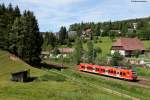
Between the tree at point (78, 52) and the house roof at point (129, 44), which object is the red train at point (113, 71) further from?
the house roof at point (129, 44)

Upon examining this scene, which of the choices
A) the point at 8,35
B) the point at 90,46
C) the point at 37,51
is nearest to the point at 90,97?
the point at 37,51

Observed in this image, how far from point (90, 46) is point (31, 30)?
28.6 metres

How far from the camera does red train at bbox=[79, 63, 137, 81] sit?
75081mm

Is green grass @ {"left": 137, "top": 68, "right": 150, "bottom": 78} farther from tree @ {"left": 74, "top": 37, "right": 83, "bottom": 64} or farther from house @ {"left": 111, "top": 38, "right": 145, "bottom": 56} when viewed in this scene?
house @ {"left": 111, "top": 38, "right": 145, "bottom": 56}

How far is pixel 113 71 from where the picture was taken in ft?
271

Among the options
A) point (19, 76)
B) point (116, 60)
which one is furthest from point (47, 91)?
point (116, 60)

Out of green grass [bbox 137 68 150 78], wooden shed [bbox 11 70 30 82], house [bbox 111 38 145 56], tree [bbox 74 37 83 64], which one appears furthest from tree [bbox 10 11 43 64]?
house [bbox 111 38 145 56]

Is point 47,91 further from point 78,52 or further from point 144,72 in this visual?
point 78,52

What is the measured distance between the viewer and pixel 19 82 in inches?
2502

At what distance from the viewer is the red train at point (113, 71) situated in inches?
2956

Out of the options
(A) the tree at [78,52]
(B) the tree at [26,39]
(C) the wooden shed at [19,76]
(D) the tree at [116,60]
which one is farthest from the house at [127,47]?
(C) the wooden shed at [19,76]

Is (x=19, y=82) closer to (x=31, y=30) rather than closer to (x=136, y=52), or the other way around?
(x=31, y=30)

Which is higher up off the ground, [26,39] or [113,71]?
[26,39]

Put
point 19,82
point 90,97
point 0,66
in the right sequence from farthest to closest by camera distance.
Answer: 1. point 0,66
2. point 19,82
3. point 90,97
